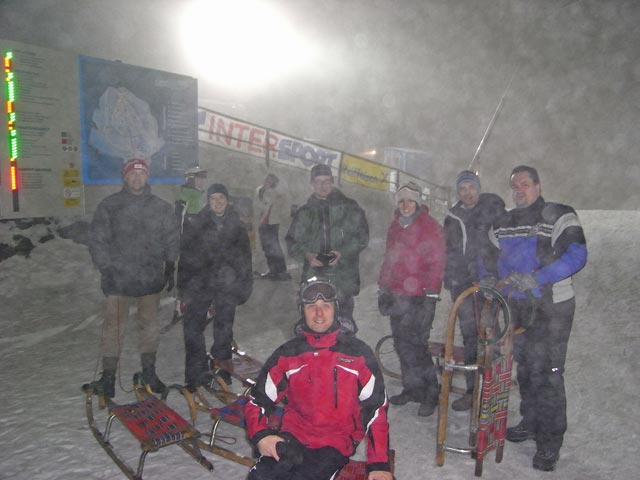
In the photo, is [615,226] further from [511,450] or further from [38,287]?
[38,287]

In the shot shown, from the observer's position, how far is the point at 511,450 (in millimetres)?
4145

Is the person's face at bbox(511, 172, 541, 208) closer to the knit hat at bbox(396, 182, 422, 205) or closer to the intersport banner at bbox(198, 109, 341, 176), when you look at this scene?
the knit hat at bbox(396, 182, 422, 205)

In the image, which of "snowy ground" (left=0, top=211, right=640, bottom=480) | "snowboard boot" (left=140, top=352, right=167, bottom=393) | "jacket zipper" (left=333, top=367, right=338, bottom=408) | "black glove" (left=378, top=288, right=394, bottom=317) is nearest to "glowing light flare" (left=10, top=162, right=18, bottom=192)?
"snowy ground" (left=0, top=211, right=640, bottom=480)

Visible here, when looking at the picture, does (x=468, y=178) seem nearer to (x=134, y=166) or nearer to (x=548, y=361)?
(x=548, y=361)

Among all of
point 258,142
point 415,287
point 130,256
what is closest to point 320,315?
point 415,287

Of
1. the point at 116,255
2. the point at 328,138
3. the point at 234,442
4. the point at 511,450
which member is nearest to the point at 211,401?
the point at 234,442

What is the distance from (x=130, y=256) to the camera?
4922mm

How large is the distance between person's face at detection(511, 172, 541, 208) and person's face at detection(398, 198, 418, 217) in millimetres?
1036

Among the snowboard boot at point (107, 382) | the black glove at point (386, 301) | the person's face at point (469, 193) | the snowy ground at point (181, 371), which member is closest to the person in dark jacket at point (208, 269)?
the snowy ground at point (181, 371)

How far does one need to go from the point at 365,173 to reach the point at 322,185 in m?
12.8

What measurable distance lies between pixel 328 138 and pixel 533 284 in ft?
101

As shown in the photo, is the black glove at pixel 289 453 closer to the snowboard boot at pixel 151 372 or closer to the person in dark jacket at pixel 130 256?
the person in dark jacket at pixel 130 256

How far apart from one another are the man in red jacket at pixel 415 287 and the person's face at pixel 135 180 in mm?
2529

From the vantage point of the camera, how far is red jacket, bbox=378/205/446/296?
4766 mm
